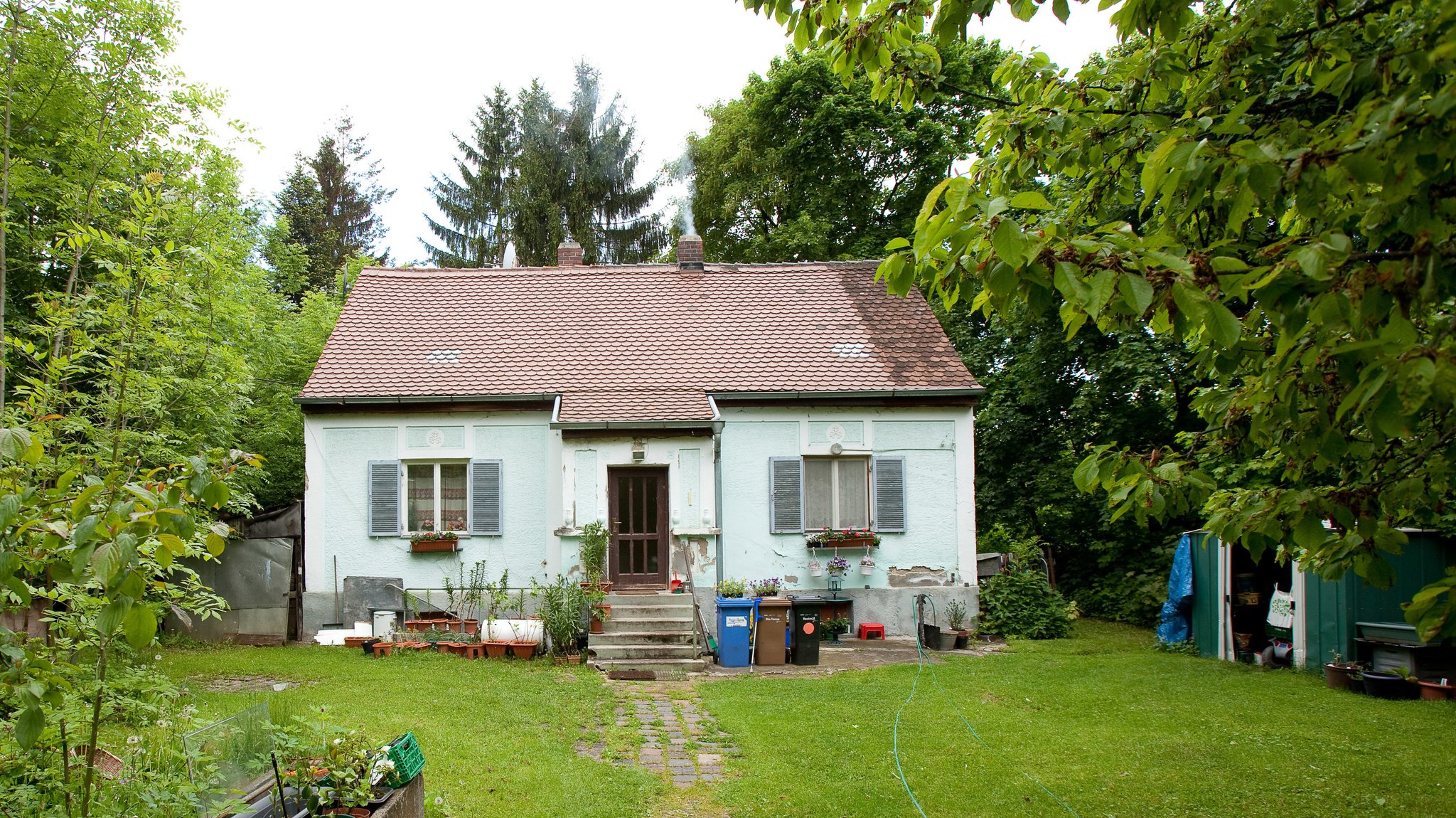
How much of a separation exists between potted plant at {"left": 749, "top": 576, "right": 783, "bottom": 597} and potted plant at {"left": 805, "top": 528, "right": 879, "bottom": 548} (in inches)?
30.3

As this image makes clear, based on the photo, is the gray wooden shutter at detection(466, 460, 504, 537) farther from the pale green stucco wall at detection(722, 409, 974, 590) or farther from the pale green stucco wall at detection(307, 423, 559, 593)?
the pale green stucco wall at detection(722, 409, 974, 590)

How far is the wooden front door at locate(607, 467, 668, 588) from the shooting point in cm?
1427

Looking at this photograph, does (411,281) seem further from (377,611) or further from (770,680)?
(770,680)

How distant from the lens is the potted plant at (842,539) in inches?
570

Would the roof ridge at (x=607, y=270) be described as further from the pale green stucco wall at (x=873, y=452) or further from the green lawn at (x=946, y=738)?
the green lawn at (x=946, y=738)

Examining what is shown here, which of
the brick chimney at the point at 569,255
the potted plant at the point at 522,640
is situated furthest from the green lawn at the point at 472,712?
the brick chimney at the point at 569,255

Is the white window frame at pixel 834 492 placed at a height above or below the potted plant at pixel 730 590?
above

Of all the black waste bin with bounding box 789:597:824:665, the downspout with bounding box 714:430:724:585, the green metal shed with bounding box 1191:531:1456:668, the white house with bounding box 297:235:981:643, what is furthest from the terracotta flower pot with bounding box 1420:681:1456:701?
the downspout with bounding box 714:430:724:585

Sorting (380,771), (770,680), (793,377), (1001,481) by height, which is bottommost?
(770,680)

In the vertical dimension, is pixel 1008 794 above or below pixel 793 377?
below

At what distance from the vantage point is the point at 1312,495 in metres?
3.00

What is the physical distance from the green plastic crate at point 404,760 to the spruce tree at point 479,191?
2850cm

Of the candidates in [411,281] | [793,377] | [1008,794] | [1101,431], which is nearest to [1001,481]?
[1101,431]

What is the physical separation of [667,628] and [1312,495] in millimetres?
10378
